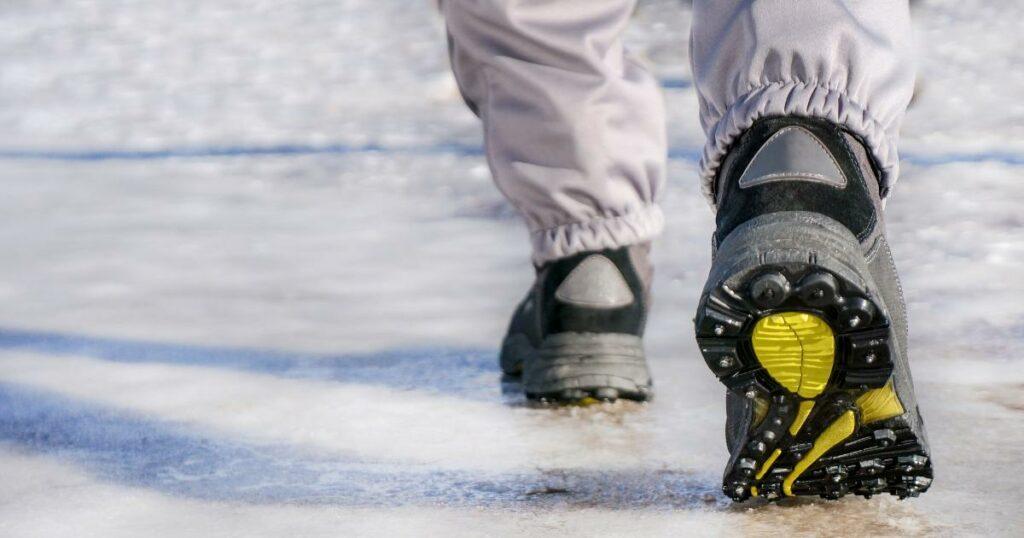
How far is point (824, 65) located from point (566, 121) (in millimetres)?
568

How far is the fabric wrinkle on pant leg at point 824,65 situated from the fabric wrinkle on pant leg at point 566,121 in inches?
19.7

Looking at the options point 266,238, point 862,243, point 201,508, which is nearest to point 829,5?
point 862,243

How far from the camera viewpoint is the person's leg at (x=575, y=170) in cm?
172

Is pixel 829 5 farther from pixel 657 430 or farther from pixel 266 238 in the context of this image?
pixel 266 238

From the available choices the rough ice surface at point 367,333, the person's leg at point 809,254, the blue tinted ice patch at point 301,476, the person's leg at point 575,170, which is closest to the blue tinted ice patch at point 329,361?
the rough ice surface at point 367,333

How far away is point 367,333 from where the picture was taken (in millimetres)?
2129

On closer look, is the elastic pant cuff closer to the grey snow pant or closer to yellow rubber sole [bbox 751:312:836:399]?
the grey snow pant

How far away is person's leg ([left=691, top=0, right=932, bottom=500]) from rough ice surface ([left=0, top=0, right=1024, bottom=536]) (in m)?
0.09

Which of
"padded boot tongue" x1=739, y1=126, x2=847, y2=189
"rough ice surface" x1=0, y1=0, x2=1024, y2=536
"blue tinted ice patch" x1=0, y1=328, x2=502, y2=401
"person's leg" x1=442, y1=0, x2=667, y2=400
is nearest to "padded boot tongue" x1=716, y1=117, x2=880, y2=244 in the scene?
"padded boot tongue" x1=739, y1=126, x2=847, y2=189

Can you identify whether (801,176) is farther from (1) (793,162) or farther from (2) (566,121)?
(2) (566,121)

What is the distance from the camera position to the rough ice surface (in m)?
1.36

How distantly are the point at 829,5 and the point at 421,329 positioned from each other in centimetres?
106

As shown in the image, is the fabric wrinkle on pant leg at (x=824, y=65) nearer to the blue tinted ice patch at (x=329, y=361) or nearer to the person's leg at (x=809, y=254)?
the person's leg at (x=809, y=254)

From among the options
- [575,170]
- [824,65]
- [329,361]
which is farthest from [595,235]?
[824,65]
